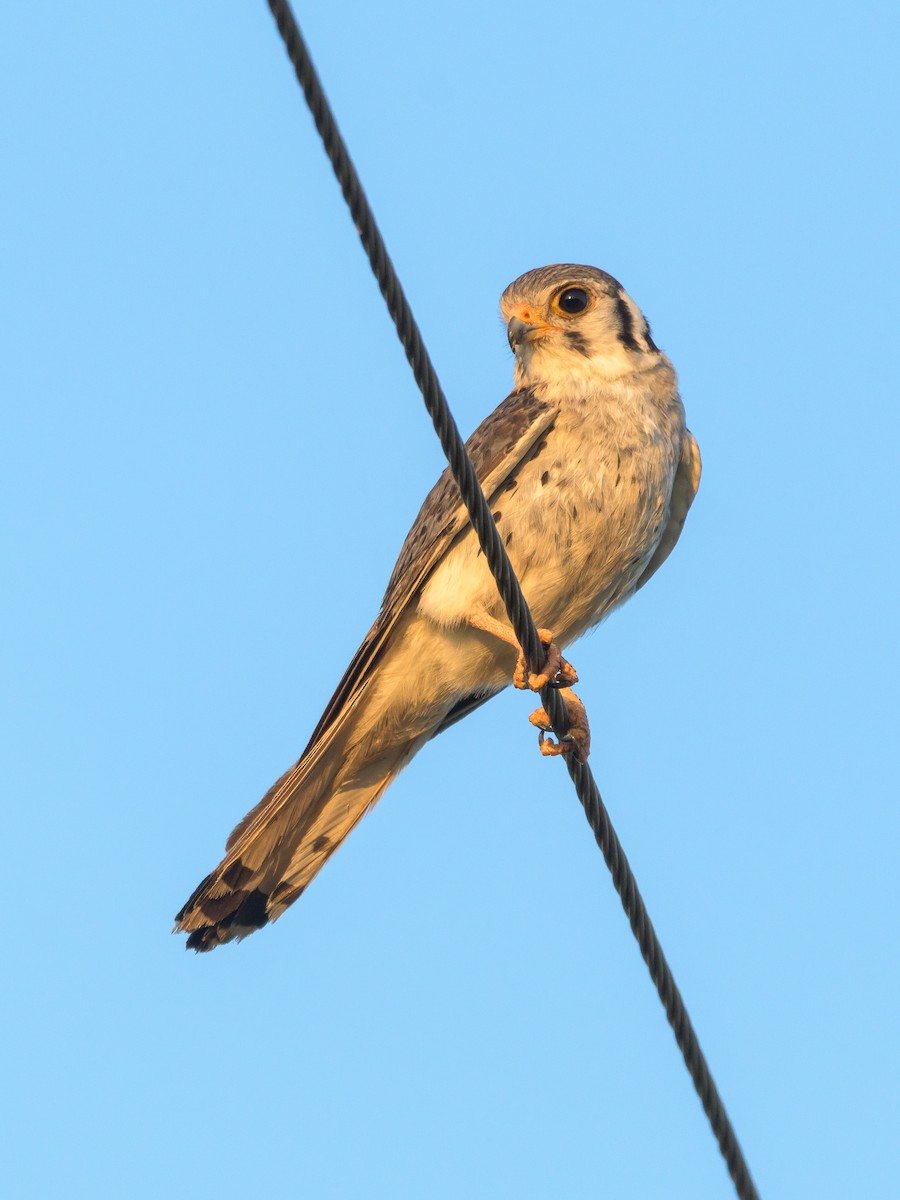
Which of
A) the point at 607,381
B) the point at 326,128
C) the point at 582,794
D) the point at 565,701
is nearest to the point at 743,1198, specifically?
the point at 582,794

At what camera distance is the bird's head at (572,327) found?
5.99 meters

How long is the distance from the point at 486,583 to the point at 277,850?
1.18 meters

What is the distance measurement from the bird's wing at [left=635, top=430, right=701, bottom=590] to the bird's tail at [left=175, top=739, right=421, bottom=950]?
1.42 m

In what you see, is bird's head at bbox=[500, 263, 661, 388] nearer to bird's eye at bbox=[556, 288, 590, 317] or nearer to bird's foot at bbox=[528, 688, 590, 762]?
bird's eye at bbox=[556, 288, 590, 317]

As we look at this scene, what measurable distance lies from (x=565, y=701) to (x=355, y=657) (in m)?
0.85

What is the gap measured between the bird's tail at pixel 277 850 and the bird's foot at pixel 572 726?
3.19 ft

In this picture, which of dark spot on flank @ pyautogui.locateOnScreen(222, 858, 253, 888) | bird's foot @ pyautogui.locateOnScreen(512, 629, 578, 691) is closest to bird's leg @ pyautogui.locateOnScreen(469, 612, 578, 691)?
bird's foot @ pyautogui.locateOnScreen(512, 629, 578, 691)

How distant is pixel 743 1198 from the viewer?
379 centimetres

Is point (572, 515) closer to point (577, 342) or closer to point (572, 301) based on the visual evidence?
point (577, 342)

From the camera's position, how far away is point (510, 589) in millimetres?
3822

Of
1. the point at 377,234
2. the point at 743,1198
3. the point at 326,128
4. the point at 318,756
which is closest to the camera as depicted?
the point at 326,128

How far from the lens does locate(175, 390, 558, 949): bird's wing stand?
5344mm

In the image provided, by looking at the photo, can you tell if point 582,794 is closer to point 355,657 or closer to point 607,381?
point 355,657

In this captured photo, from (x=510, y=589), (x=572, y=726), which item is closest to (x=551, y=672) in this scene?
(x=572, y=726)
